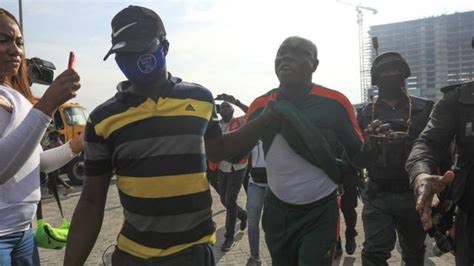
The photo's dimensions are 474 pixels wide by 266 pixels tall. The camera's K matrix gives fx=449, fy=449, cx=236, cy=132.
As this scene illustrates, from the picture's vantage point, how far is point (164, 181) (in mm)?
1891

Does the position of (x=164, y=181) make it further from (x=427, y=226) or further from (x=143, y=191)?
(x=427, y=226)

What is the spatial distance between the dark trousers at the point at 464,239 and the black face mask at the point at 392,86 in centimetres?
184

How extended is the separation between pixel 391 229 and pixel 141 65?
296 centimetres

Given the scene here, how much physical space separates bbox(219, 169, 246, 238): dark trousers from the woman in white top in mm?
4045

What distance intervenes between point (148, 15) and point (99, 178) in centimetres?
76

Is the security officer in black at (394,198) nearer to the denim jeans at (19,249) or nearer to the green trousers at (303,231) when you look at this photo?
the green trousers at (303,231)

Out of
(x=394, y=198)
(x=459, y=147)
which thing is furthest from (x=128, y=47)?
(x=394, y=198)

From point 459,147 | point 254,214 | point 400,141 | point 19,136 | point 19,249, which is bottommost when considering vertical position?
point 254,214

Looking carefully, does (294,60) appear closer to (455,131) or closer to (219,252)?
(455,131)

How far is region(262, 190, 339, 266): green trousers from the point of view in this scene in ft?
10.1

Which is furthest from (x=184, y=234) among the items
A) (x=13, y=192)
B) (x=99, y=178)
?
(x=13, y=192)

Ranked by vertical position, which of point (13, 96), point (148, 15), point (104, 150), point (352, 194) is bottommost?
point (352, 194)

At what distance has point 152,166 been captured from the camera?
1.89 meters

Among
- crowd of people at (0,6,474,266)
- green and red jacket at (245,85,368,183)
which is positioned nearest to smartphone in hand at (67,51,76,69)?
crowd of people at (0,6,474,266)
